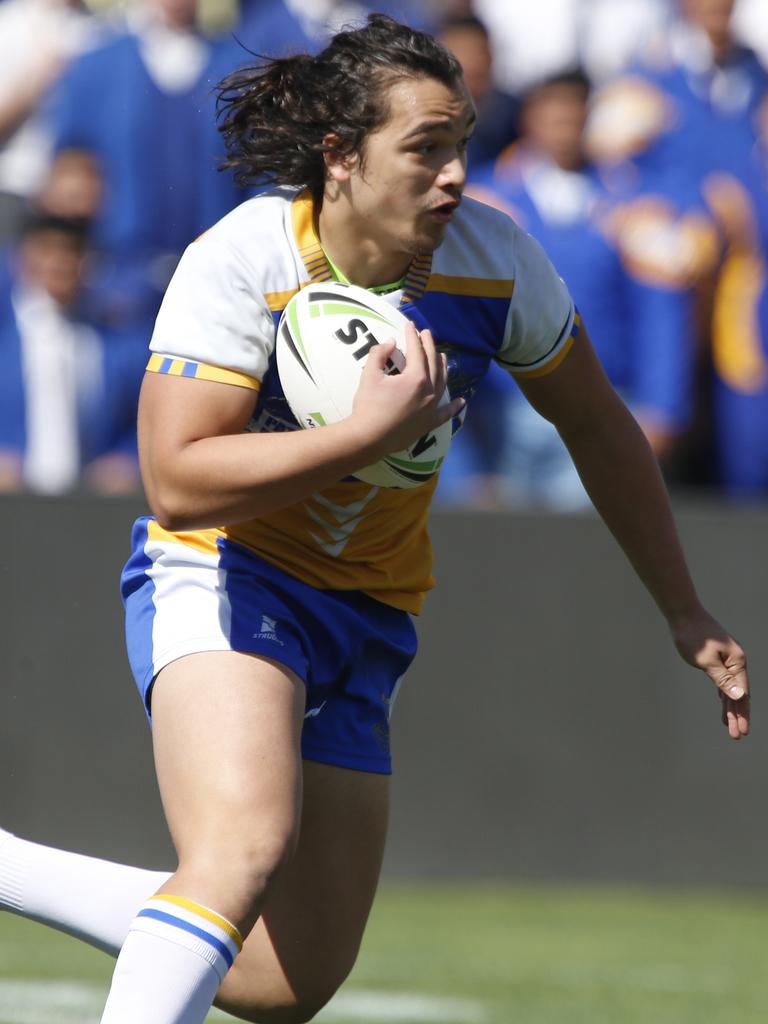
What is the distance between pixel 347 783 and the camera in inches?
137

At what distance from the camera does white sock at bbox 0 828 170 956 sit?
3.38 metres

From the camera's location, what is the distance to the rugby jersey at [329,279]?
309 cm

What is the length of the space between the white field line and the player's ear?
2638mm

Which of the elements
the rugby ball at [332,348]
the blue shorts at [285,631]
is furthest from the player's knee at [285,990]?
the rugby ball at [332,348]

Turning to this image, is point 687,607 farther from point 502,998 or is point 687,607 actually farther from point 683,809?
point 683,809

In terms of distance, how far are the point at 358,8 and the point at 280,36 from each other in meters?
0.40

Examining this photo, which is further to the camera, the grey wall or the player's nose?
the grey wall

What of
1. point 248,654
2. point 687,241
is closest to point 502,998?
point 248,654

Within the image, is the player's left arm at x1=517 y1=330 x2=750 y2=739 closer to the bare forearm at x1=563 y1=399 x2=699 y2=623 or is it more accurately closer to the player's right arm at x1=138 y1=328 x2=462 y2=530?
the bare forearm at x1=563 y1=399 x2=699 y2=623

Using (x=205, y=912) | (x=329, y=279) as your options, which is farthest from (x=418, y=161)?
(x=205, y=912)

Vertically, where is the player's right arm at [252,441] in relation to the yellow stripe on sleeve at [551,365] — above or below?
above

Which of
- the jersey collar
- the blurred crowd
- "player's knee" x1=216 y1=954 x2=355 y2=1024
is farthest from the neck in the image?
the blurred crowd

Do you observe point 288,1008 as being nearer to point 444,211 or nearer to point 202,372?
point 202,372

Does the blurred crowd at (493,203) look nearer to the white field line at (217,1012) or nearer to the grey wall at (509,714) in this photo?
the grey wall at (509,714)
